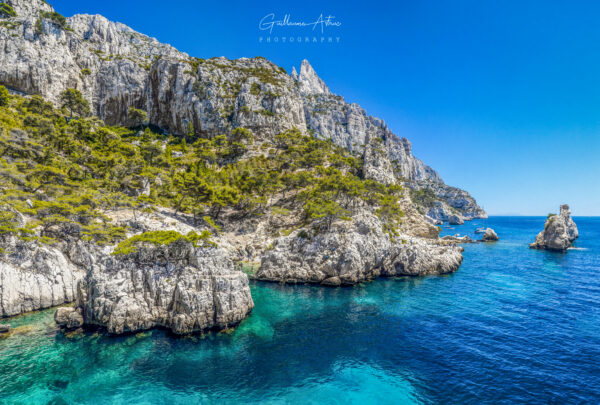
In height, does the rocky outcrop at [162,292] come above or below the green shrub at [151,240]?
below

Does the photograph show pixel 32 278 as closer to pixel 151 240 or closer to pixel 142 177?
pixel 151 240

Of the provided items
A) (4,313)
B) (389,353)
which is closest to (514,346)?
(389,353)

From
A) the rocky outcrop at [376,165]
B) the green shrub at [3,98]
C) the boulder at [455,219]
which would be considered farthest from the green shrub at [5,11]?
the boulder at [455,219]

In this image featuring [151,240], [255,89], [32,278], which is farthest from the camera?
[255,89]

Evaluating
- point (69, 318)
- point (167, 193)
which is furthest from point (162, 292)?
point (167, 193)

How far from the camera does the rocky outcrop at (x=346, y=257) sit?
43.5 m

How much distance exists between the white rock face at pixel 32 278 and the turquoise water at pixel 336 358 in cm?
175

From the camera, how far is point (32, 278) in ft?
92.4

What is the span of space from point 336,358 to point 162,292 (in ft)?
57.9

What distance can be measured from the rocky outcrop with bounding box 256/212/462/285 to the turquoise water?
308 inches

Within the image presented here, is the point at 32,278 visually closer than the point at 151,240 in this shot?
No

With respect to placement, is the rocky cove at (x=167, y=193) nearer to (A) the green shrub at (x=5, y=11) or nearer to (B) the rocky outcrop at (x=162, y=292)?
(B) the rocky outcrop at (x=162, y=292)

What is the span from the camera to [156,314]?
84.2ft

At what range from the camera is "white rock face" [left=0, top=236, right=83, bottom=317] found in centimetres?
2656
